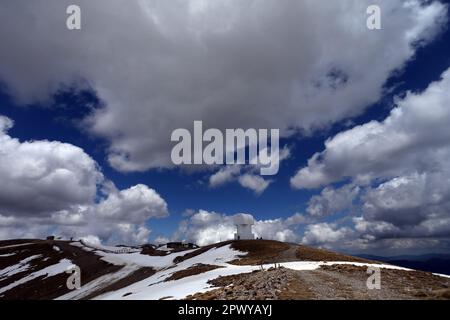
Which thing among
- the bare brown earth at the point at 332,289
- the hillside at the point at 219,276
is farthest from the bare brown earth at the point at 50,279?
the bare brown earth at the point at 332,289

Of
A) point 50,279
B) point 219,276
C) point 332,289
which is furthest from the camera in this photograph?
point 50,279

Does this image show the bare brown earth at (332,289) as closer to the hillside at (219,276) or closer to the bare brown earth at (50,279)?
the hillside at (219,276)

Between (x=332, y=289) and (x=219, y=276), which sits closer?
(x=332, y=289)

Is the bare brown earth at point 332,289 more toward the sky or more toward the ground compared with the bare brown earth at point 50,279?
more toward the sky

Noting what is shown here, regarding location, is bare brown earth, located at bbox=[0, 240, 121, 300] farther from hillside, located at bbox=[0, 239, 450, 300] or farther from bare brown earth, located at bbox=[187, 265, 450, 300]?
bare brown earth, located at bbox=[187, 265, 450, 300]

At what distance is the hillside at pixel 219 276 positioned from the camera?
20953 mm

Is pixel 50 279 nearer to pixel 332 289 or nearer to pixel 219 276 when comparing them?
pixel 219 276

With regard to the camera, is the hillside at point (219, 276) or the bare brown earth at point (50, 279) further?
the bare brown earth at point (50, 279)

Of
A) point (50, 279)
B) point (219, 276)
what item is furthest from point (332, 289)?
point (50, 279)

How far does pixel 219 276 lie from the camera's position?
32500 millimetres
